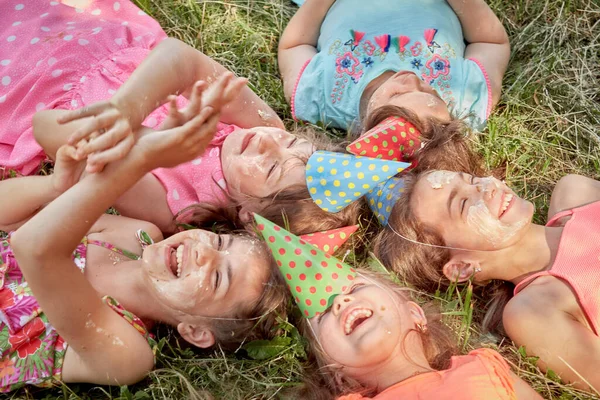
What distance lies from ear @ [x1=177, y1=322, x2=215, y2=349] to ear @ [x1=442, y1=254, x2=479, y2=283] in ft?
3.74

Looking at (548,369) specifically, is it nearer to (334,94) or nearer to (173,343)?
(173,343)

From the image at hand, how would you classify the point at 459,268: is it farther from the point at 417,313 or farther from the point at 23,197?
the point at 23,197

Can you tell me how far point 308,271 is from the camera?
2520mm

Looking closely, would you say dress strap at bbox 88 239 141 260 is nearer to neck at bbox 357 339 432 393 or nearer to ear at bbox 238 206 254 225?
ear at bbox 238 206 254 225

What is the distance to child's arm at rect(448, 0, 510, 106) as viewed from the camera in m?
3.86

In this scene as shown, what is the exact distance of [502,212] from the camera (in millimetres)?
2893

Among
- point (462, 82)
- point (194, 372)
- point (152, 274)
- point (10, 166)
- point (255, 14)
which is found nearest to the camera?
point (152, 274)

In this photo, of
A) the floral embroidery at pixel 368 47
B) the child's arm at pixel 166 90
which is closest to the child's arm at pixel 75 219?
the child's arm at pixel 166 90

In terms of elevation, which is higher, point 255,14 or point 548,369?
point 255,14

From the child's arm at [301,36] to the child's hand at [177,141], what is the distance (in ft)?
5.87

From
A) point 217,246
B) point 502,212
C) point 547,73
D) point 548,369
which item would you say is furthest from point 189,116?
point 547,73

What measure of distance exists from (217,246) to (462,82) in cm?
190

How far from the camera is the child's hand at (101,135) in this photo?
2.11 meters

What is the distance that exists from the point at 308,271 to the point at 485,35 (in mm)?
2216
